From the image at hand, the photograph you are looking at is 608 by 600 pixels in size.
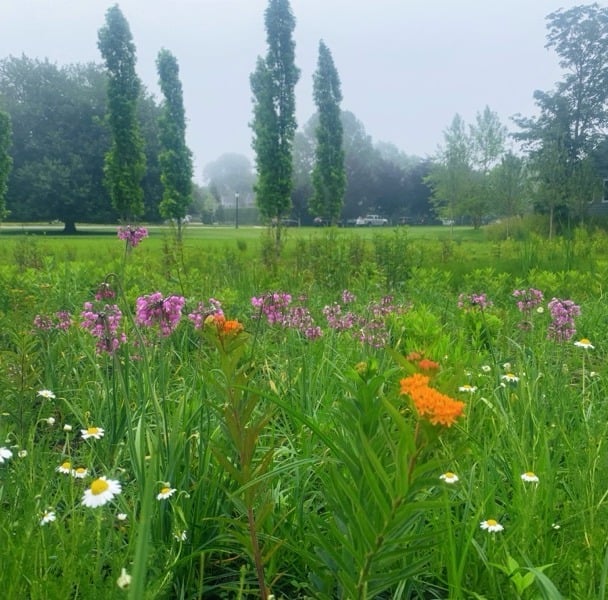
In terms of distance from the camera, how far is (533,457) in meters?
1.61

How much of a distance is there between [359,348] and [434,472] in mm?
2071

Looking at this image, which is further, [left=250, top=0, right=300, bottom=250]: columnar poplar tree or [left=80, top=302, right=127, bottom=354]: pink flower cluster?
[left=250, top=0, right=300, bottom=250]: columnar poplar tree

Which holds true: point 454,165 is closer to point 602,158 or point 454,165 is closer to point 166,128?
point 602,158

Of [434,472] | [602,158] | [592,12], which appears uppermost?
[592,12]

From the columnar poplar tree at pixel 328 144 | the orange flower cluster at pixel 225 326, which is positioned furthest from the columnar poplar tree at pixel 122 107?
the orange flower cluster at pixel 225 326

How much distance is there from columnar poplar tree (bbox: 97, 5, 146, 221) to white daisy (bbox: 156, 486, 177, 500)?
21849 millimetres

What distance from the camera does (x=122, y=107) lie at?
21141 mm

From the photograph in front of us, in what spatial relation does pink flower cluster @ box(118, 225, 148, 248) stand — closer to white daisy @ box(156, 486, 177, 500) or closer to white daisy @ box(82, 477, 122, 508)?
white daisy @ box(156, 486, 177, 500)

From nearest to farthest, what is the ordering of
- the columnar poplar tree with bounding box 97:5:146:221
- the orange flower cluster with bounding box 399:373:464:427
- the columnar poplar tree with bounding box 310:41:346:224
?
the orange flower cluster with bounding box 399:373:464:427 < the columnar poplar tree with bounding box 97:5:146:221 < the columnar poplar tree with bounding box 310:41:346:224

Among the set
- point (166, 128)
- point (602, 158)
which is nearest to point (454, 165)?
point (602, 158)

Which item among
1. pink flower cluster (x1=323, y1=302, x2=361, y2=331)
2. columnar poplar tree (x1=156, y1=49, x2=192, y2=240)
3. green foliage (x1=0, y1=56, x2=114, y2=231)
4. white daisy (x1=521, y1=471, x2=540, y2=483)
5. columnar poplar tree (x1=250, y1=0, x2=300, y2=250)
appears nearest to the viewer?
white daisy (x1=521, y1=471, x2=540, y2=483)

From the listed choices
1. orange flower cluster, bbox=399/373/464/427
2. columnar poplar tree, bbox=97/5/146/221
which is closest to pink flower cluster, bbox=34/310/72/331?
orange flower cluster, bbox=399/373/464/427

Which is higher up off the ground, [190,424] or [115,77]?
[115,77]

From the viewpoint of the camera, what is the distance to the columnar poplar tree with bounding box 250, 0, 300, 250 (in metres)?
16.8
